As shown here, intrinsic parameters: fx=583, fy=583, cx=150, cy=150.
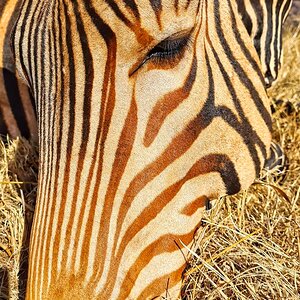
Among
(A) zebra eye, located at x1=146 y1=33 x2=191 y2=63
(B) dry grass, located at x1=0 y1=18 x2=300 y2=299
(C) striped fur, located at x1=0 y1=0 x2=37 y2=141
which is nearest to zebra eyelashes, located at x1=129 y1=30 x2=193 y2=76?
(A) zebra eye, located at x1=146 y1=33 x2=191 y2=63

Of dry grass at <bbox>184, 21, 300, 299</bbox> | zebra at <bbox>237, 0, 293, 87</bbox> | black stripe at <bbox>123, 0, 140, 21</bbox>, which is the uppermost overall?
black stripe at <bbox>123, 0, 140, 21</bbox>

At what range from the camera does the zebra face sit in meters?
1.20

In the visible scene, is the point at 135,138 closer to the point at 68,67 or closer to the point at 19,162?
the point at 68,67

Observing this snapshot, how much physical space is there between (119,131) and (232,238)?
0.70 metres

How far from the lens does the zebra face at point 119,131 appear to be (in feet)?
3.94

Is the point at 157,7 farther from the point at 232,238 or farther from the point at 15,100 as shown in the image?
the point at 15,100

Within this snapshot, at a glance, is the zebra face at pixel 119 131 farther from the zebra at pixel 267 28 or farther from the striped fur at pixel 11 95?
the striped fur at pixel 11 95

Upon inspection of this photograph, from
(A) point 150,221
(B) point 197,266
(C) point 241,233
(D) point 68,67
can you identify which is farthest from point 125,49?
(C) point 241,233

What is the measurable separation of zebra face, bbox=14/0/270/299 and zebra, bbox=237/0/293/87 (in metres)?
0.52

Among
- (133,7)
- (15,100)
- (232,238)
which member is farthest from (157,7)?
(15,100)

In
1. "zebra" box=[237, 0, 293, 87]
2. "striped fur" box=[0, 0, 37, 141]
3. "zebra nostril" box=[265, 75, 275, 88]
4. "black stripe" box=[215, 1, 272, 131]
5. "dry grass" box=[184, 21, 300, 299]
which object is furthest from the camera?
"zebra nostril" box=[265, 75, 275, 88]

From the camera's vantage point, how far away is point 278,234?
6.13 ft

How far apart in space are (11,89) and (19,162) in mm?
296

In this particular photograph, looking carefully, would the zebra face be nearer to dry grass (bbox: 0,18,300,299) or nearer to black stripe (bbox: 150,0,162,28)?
black stripe (bbox: 150,0,162,28)
